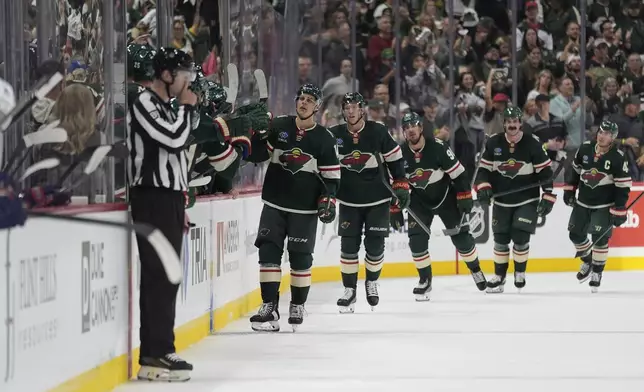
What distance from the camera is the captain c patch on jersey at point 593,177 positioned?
32.3ft

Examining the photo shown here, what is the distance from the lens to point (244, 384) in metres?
5.26

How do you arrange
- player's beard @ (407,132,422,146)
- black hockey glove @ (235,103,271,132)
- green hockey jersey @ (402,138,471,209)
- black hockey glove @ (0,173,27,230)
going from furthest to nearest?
green hockey jersey @ (402,138,471,209) → player's beard @ (407,132,422,146) → black hockey glove @ (235,103,271,132) → black hockey glove @ (0,173,27,230)

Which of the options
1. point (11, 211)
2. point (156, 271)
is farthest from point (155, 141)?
point (11, 211)

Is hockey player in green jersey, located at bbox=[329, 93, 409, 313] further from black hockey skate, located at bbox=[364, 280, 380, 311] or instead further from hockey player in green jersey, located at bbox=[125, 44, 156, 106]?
hockey player in green jersey, located at bbox=[125, 44, 156, 106]

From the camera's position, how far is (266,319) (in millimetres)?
7137

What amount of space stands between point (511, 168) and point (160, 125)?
506 cm

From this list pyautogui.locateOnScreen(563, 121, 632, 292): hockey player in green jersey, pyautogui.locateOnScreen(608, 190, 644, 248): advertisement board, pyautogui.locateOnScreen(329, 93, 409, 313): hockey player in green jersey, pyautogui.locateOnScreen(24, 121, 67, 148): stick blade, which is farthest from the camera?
pyautogui.locateOnScreen(608, 190, 644, 248): advertisement board

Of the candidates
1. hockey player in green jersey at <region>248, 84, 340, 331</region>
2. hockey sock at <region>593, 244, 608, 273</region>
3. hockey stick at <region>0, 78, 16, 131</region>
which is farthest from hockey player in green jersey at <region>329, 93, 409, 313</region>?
hockey stick at <region>0, 78, 16, 131</region>

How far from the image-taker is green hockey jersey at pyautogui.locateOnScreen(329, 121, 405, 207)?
821 centimetres

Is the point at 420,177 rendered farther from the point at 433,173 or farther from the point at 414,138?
the point at 414,138

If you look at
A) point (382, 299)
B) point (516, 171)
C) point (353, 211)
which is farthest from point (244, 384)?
point (516, 171)

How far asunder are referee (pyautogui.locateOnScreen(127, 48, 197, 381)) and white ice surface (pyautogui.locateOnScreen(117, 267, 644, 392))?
0.16 m

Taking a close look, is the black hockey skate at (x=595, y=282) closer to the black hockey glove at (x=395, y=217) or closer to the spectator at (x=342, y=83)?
the black hockey glove at (x=395, y=217)

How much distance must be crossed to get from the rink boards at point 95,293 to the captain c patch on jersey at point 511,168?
7.05 ft
